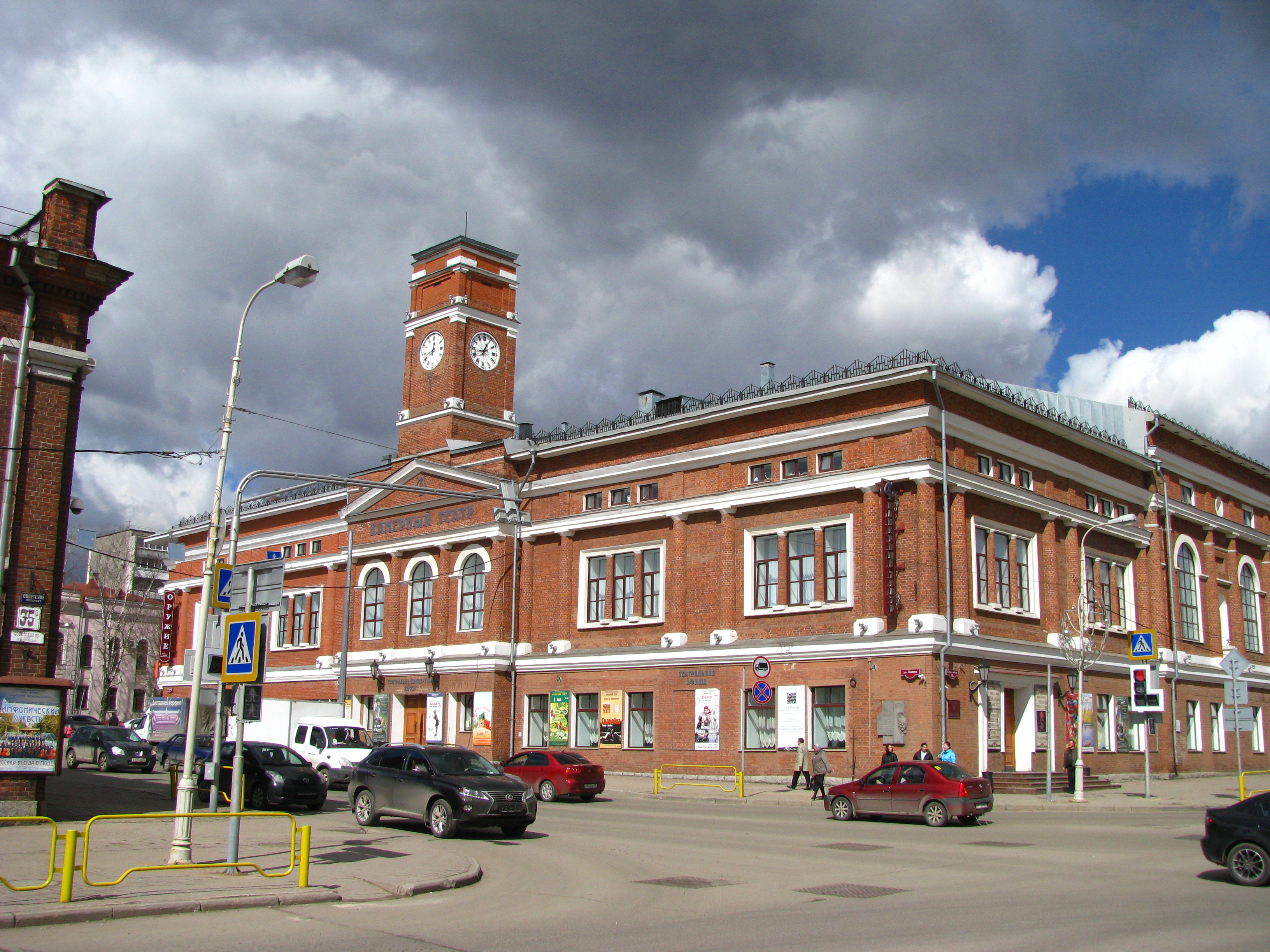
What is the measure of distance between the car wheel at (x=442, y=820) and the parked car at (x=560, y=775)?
1010 centimetres

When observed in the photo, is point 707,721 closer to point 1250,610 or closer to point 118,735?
point 118,735

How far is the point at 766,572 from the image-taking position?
126ft

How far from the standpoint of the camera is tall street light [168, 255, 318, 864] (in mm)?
15273

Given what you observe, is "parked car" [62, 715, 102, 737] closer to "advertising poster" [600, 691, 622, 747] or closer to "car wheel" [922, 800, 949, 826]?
"advertising poster" [600, 691, 622, 747]

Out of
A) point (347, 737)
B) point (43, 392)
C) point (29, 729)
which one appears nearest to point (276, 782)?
point (29, 729)

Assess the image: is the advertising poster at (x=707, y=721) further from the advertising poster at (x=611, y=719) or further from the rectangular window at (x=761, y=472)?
the rectangular window at (x=761, y=472)

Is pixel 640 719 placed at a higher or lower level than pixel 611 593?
lower

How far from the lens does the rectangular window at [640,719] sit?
40.9 meters

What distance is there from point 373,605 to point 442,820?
32.5 metres

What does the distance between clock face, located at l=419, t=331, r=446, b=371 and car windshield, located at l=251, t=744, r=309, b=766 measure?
28731mm

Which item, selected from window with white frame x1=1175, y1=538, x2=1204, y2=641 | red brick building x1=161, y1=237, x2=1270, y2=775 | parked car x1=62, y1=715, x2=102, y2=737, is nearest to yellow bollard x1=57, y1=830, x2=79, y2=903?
red brick building x1=161, y1=237, x2=1270, y2=775

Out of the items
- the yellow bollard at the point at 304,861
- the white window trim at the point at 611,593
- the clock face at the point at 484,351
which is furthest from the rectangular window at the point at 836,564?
the yellow bollard at the point at 304,861

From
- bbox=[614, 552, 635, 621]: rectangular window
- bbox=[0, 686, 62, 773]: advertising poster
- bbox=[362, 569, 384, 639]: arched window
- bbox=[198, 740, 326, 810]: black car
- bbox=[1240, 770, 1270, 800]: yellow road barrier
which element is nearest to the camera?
bbox=[0, 686, 62, 773]: advertising poster

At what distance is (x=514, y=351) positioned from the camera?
182ft
